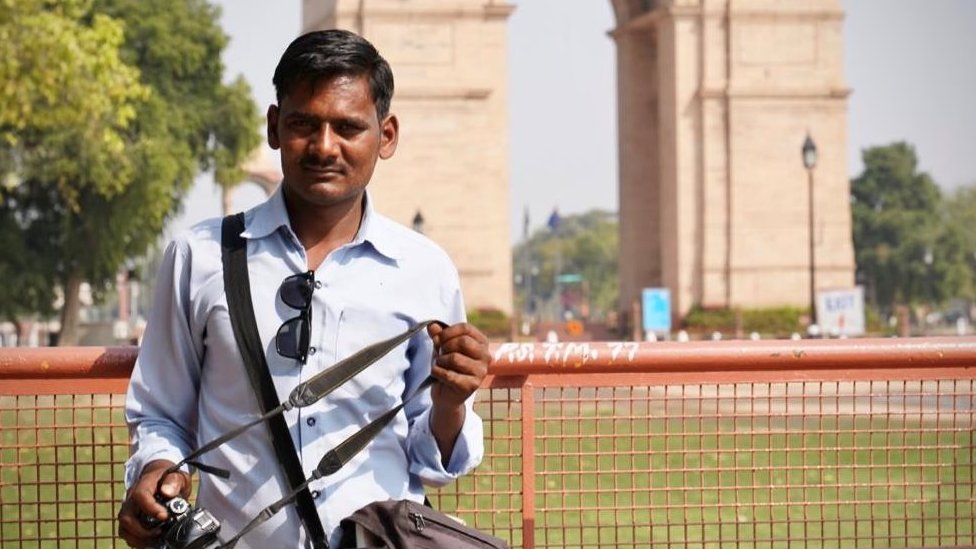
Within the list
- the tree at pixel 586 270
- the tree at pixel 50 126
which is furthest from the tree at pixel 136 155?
the tree at pixel 586 270

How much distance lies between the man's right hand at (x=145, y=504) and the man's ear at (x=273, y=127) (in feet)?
2.05

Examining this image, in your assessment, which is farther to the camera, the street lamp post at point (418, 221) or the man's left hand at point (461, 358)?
the street lamp post at point (418, 221)

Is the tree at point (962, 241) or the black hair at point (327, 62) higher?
the black hair at point (327, 62)

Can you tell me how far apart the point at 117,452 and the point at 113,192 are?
2694 centimetres

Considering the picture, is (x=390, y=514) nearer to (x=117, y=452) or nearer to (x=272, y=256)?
(x=272, y=256)

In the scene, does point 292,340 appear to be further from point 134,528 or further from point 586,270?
point 586,270

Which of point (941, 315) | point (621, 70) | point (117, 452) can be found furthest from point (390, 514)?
point (941, 315)

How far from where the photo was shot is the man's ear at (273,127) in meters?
3.21

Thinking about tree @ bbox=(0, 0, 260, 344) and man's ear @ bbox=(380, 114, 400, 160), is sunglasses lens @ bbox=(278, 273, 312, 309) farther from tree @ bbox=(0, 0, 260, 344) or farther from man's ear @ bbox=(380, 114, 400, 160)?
tree @ bbox=(0, 0, 260, 344)

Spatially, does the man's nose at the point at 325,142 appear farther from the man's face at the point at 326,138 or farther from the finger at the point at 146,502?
the finger at the point at 146,502

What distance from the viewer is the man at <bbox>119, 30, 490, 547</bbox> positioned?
3061 mm

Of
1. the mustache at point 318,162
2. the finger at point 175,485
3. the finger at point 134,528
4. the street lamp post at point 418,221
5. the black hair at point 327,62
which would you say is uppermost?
the black hair at point 327,62

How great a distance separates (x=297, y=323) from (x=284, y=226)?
0.64ft

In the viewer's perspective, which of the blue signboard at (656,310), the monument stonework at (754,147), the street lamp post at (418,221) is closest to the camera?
the blue signboard at (656,310)
